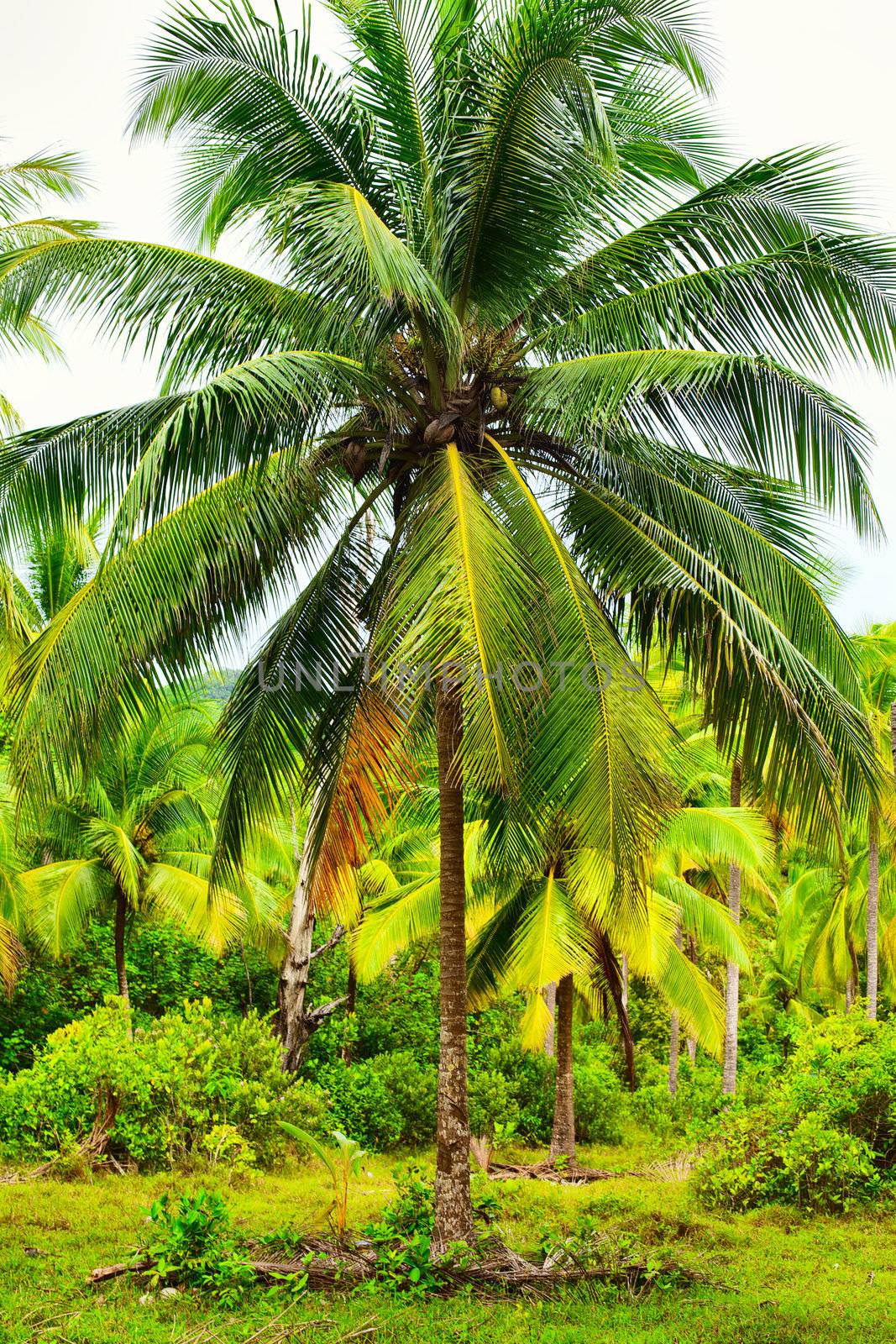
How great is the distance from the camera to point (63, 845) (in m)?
17.1

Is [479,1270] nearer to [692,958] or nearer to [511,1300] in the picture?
[511,1300]

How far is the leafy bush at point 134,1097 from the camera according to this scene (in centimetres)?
1094

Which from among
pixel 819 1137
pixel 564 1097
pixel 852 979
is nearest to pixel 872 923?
pixel 564 1097

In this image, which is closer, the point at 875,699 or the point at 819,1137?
the point at 819,1137

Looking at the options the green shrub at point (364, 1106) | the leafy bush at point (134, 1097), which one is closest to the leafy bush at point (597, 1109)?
the green shrub at point (364, 1106)

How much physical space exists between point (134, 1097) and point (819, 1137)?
6983 mm

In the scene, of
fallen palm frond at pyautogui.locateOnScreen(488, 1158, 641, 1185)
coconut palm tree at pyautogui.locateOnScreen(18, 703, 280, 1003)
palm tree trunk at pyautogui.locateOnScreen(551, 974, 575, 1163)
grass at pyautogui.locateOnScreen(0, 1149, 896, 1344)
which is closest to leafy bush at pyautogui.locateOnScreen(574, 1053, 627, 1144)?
palm tree trunk at pyautogui.locateOnScreen(551, 974, 575, 1163)

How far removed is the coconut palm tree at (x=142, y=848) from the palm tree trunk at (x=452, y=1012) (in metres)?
8.45

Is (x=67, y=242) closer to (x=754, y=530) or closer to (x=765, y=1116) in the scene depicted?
(x=754, y=530)

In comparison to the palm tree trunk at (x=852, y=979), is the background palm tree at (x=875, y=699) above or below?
above

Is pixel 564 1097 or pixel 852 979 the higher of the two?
pixel 564 1097

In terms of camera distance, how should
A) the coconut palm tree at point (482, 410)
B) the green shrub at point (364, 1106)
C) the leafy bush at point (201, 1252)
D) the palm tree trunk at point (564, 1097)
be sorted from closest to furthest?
the coconut palm tree at point (482, 410) < the leafy bush at point (201, 1252) < the palm tree trunk at point (564, 1097) < the green shrub at point (364, 1106)

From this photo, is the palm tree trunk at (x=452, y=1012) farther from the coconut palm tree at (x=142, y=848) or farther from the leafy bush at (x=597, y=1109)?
the leafy bush at (x=597, y=1109)

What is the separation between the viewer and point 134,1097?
11203mm
